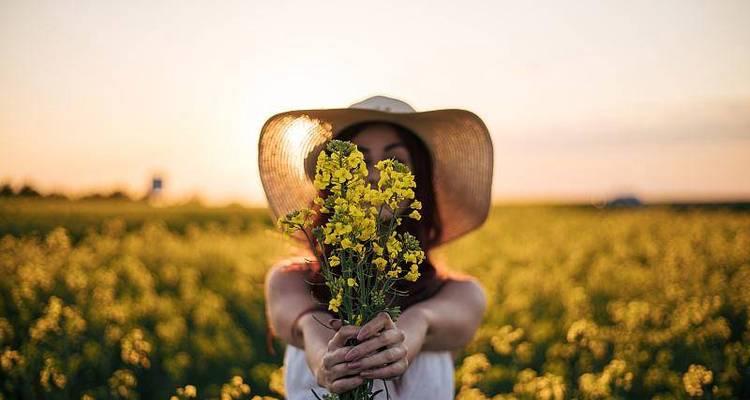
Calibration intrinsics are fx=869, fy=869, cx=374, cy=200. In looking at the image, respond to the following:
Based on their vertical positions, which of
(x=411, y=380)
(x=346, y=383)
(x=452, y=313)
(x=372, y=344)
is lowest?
(x=411, y=380)

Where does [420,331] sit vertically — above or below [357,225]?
below

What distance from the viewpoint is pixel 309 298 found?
10.6 feet

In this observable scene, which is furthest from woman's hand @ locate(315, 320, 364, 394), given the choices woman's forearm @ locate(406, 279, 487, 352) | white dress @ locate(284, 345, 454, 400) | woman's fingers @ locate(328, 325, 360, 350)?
white dress @ locate(284, 345, 454, 400)

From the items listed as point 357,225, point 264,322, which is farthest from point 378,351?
point 264,322

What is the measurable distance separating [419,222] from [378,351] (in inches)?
47.8

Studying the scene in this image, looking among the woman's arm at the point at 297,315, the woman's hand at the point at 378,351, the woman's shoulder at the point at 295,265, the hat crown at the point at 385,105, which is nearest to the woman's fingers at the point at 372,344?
the woman's hand at the point at 378,351

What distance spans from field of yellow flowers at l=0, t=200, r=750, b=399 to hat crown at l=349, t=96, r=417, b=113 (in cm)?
65

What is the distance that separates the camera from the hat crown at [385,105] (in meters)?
3.43

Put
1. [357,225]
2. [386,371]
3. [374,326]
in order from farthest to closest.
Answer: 1. [386,371]
2. [374,326]
3. [357,225]

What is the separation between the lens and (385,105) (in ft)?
11.3

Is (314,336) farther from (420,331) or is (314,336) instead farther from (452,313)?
(452,313)

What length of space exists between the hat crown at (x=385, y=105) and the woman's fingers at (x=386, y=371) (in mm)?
1295

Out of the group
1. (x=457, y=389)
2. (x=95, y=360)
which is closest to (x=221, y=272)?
(x=95, y=360)

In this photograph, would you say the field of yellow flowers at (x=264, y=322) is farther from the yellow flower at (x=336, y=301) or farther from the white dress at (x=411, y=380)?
the yellow flower at (x=336, y=301)
